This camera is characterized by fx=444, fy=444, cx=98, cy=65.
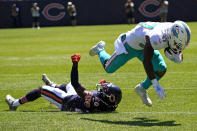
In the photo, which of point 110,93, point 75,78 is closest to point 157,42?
point 110,93

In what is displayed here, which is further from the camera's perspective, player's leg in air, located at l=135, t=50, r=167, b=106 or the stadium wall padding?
the stadium wall padding

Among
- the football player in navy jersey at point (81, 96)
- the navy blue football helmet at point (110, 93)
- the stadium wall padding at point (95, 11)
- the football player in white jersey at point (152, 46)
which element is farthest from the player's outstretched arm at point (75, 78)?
the stadium wall padding at point (95, 11)

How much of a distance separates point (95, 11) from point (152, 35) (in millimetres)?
29923

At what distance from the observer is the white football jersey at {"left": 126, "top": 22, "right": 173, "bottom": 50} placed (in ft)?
22.4

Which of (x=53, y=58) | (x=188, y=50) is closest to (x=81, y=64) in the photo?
(x=53, y=58)

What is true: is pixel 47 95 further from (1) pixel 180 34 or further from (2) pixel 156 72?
(1) pixel 180 34

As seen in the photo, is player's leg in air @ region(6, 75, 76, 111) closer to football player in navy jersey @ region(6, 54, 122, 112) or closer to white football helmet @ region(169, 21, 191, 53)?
football player in navy jersey @ region(6, 54, 122, 112)

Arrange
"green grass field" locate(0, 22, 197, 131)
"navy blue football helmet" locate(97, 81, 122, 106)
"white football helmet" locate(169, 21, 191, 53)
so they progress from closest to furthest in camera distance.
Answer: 1. "green grass field" locate(0, 22, 197, 131)
2. "white football helmet" locate(169, 21, 191, 53)
3. "navy blue football helmet" locate(97, 81, 122, 106)

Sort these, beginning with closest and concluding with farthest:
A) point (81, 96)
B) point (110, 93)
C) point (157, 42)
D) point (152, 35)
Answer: point (157, 42), point (152, 35), point (110, 93), point (81, 96)

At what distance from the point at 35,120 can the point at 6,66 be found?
7803 mm

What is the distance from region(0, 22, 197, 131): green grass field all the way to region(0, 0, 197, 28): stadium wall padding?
1655cm

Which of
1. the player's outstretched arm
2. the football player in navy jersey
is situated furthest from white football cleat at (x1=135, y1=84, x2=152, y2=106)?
the player's outstretched arm

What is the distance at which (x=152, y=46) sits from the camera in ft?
22.5

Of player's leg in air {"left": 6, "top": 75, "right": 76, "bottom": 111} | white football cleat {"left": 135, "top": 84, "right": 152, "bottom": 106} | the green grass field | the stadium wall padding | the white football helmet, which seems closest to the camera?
the green grass field
